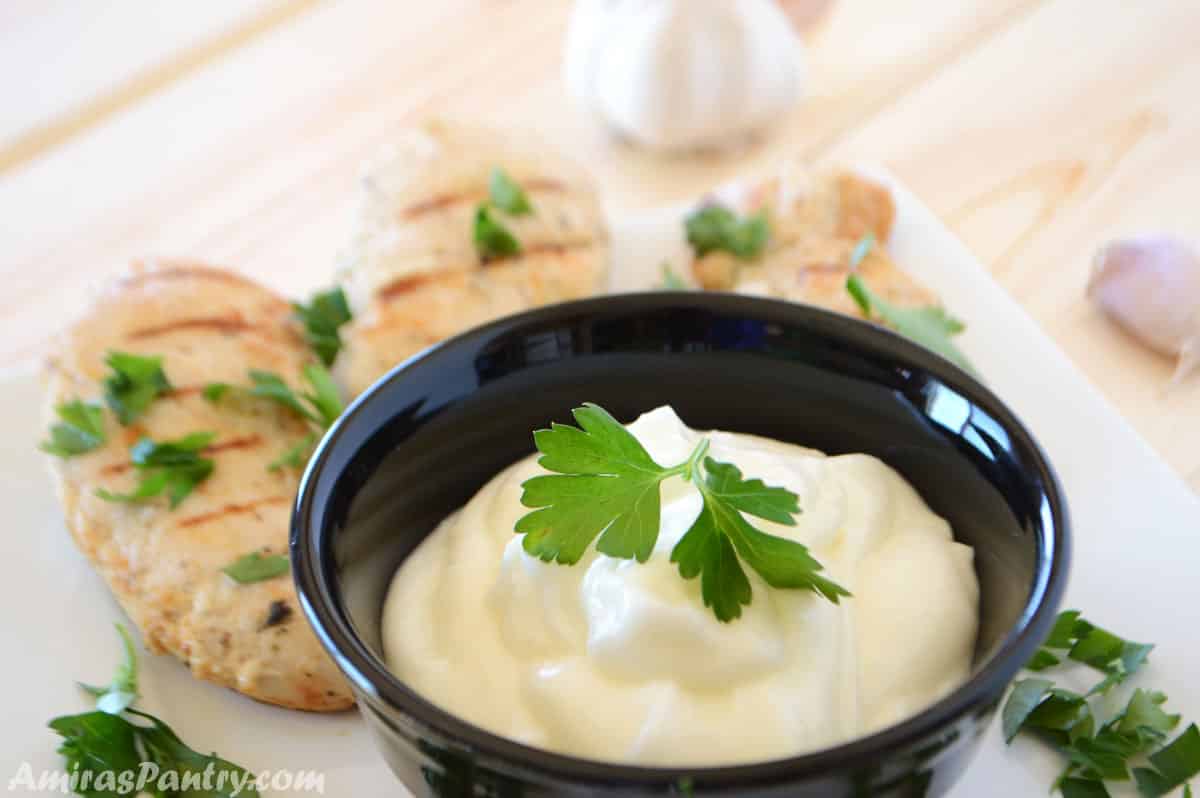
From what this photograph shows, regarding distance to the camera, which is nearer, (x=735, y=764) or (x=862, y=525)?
(x=735, y=764)

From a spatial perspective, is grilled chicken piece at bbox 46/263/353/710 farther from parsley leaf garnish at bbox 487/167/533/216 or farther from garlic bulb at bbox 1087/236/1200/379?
garlic bulb at bbox 1087/236/1200/379

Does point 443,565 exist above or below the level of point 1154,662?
above

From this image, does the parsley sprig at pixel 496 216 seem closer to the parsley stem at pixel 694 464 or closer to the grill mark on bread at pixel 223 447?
the grill mark on bread at pixel 223 447

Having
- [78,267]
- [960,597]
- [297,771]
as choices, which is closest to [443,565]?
[297,771]

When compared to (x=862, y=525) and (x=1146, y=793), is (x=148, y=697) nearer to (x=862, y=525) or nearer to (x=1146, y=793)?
(x=862, y=525)

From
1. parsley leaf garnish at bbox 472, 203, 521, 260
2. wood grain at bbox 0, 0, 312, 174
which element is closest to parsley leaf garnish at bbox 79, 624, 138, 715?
parsley leaf garnish at bbox 472, 203, 521, 260

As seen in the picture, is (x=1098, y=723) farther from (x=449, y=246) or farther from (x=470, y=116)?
(x=470, y=116)

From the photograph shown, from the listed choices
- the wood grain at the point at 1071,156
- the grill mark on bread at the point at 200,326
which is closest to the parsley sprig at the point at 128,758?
the grill mark on bread at the point at 200,326
